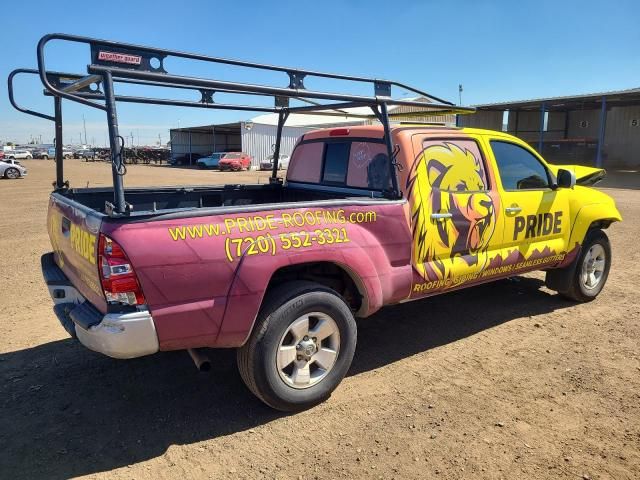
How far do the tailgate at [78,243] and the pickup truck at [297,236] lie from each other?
0.02 meters

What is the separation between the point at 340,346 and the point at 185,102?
227 centimetres

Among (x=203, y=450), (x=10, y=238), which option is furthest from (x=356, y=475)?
(x=10, y=238)

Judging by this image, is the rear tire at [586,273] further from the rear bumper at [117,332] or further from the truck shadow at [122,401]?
the rear bumper at [117,332]

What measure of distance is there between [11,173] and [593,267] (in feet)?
106

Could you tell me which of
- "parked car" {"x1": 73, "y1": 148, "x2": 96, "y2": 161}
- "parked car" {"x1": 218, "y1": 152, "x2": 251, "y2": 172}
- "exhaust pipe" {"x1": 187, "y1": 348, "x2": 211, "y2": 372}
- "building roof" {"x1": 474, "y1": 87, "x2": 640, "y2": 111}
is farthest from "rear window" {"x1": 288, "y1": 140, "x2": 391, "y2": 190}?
"parked car" {"x1": 73, "y1": 148, "x2": 96, "y2": 161}

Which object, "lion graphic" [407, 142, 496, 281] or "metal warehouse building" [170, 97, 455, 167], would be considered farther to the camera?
"metal warehouse building" [170, 97, 455, 167]

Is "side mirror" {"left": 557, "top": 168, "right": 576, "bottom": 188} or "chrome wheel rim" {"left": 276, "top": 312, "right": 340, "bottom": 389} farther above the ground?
"side mirror" {"left": 557, "top": 168, "right": 576, "bottom": 188}

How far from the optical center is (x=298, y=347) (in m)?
3.32

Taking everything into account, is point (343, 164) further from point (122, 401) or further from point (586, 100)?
point (586, 100)

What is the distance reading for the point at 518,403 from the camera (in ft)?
11.4

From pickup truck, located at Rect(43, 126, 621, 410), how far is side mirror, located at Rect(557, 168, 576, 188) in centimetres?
1

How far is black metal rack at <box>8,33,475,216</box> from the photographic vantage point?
2.69 meters

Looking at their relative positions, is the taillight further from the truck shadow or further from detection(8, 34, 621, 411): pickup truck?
the truck shadow

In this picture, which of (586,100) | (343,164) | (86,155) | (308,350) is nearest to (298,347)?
(308,350)
